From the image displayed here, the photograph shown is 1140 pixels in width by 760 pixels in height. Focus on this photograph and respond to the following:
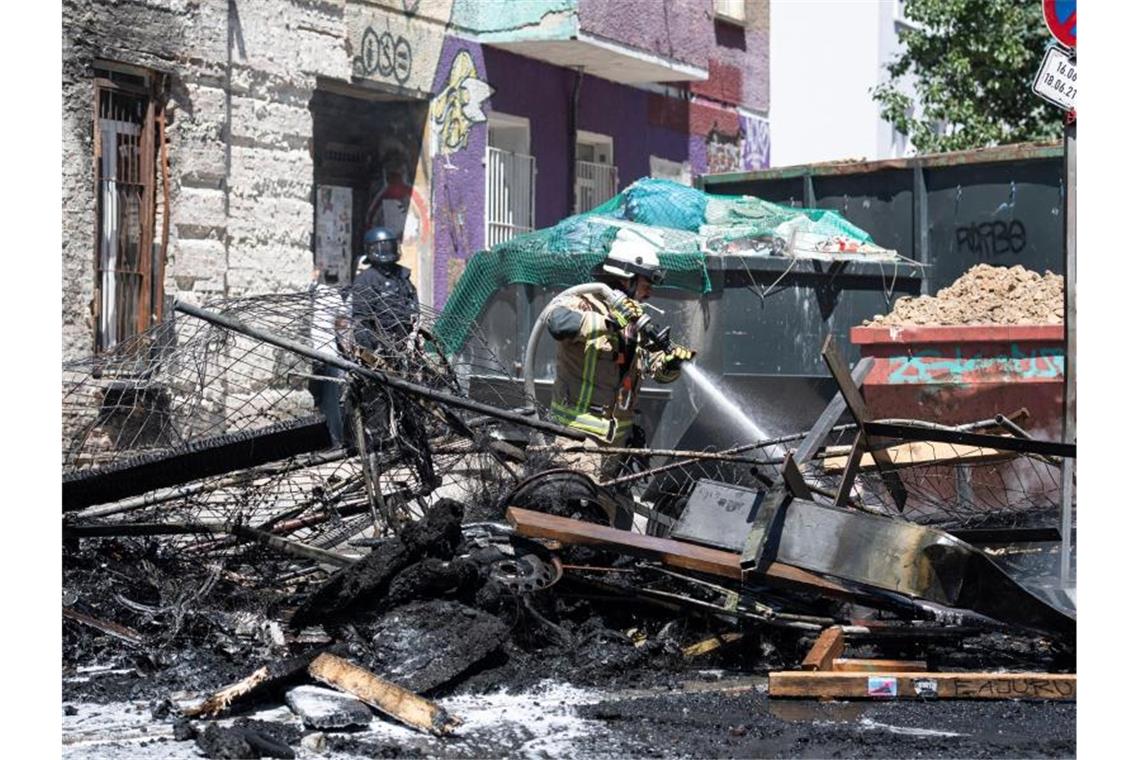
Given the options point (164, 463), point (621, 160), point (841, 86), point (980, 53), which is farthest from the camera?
point (841, 86)

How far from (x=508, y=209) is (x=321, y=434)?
12.0 metres

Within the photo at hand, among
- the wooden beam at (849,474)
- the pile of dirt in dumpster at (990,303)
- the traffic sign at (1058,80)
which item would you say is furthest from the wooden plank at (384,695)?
the pile of dirt in dumpster at (990,303)

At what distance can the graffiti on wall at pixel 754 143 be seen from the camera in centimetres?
2323

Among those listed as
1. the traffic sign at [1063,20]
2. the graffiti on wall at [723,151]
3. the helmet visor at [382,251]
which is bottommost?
the helmet visor at [382,251]

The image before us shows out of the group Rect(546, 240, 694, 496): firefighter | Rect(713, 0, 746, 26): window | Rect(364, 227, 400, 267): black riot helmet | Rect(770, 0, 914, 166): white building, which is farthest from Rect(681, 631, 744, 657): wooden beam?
Rect(770, 0, 914, 166): white building

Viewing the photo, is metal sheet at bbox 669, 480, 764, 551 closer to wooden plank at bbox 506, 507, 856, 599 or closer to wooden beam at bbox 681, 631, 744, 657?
wooden plank at bbox 506, 507, 856, 599

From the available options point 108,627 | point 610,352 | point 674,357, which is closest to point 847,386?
point 674,357

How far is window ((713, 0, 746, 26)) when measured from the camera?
22.0 m

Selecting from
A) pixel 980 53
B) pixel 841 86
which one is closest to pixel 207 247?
pixel 980 53

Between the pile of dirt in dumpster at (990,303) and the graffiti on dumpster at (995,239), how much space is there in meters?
1.37

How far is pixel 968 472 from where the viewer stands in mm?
8602

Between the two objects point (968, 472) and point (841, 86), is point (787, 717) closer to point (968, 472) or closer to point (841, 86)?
point (968, 472)

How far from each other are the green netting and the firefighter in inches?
83.7

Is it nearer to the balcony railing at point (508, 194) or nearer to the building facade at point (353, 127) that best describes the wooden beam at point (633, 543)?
the building facade at point (353, 127)
